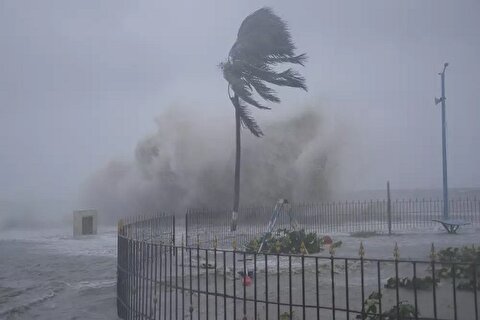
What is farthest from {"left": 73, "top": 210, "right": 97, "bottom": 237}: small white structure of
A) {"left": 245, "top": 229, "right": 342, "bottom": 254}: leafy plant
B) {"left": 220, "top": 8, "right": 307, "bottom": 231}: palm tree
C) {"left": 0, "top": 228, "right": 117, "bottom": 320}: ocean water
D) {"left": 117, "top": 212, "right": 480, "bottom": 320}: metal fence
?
{"left": 117, "top": 212, "right": 480, "bottom": 320}: metal fence

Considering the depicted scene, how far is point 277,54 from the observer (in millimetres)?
25234

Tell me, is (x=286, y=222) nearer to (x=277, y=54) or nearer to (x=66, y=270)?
(x=277, y=54)

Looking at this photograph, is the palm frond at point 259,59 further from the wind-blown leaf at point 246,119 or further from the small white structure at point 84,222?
the small white structure at point 84,222

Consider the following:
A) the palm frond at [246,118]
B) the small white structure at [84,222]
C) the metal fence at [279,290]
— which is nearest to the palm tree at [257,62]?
the palm frond at [246,118]

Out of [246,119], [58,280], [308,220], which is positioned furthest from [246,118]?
[58,280]

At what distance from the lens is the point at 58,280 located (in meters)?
12.3

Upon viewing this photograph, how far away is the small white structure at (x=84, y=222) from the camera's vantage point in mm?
24658

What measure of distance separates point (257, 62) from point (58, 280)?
16.8 meters

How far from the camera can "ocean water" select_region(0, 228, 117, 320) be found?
900 centimetres

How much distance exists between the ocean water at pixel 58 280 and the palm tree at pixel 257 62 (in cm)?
984

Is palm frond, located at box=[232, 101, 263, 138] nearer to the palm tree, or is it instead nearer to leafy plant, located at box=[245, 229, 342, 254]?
the palm tree

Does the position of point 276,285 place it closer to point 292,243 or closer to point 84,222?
point 292,243

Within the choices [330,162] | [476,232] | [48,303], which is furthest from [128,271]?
[330,162]

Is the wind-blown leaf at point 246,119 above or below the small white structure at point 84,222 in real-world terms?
above
